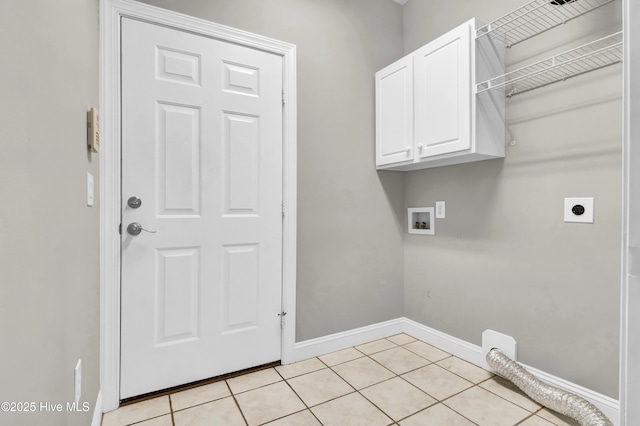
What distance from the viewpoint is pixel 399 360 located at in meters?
2.19

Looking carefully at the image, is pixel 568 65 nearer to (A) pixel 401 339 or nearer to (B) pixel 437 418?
(B) pixel 437 418

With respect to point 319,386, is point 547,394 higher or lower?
higher

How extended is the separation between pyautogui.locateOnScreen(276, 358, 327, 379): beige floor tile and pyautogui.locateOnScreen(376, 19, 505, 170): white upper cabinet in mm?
1532

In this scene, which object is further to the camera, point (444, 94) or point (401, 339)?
point (401, 339)

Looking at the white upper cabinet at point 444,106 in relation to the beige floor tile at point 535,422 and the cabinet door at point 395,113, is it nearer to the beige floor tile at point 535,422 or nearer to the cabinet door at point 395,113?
the cabinet door at point 395,113

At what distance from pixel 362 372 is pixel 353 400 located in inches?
12.5

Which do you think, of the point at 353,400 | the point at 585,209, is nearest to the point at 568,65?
the point at 585,209

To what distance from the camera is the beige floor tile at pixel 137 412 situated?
156 centimetres

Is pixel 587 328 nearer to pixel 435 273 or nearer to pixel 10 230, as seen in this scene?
pixel 435 273

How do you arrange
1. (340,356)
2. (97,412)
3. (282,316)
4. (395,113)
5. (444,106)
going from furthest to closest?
1. (395,113)
2. (340,356)
3. (282,316)
4. (444,106)
5. (97,412)

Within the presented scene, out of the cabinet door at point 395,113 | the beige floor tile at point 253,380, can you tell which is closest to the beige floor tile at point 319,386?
the beige floor tile at point 253,380

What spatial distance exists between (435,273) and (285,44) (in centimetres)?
197

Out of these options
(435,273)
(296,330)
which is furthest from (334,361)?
(435,273)

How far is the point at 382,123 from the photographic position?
2.48 meters
